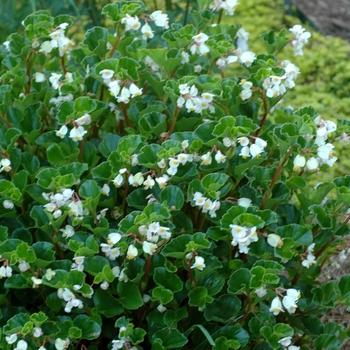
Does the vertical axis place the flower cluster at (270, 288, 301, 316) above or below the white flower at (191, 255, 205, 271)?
below

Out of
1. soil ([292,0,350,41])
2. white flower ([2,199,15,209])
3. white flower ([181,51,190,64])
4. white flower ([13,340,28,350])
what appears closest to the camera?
white flower ([13,340,28,350])

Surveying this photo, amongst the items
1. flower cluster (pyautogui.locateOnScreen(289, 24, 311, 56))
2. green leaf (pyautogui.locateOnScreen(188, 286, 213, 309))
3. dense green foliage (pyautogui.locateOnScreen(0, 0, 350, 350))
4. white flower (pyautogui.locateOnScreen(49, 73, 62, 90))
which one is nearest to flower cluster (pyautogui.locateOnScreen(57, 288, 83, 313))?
dense green foliage (pyautogui.locateOnScreen(0, 0, 350, 350))

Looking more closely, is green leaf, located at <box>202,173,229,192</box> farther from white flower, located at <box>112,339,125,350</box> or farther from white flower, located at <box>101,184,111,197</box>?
white flower, located at <box>112,339,125,350</box>

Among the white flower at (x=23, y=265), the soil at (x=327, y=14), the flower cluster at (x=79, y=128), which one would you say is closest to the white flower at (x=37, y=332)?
→ the white flower at (x=23, y=265)

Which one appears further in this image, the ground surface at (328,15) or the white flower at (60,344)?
the ground surface at (328,15)

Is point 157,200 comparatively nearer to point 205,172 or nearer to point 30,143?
point 205,172

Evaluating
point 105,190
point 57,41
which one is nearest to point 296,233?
point 105,190

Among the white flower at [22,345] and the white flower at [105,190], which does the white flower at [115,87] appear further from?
the white flower at [22,345]
